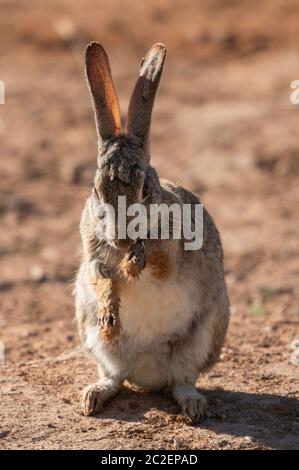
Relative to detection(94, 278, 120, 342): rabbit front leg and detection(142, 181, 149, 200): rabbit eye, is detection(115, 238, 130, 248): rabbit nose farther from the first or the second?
detection(94, 278, 120, 342): rabbit front leg

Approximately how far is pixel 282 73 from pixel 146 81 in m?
8.89

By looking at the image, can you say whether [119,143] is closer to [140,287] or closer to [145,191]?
[145,191]

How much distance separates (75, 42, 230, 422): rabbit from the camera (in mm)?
5566

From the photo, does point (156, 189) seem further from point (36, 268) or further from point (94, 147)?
point (94, 147)

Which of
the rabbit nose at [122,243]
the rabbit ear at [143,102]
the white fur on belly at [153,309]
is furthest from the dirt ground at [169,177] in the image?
the rabbit ear at [143,102]

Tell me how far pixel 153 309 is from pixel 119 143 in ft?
3.42

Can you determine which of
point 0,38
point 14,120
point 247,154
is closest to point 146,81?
point 247,154

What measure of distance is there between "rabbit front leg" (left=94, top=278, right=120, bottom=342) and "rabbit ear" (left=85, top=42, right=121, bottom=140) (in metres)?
0.88

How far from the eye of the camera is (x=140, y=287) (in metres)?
5.84

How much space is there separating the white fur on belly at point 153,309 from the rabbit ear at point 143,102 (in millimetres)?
843

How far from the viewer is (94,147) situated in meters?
12.1

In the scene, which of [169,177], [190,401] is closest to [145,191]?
[190,401]

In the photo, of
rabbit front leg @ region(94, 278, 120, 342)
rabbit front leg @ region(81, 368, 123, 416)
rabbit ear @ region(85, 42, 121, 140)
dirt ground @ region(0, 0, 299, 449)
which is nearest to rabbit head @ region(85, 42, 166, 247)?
rabbit ear @ region(85, 42, 121, 140)

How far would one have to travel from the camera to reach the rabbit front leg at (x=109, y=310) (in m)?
5.70
